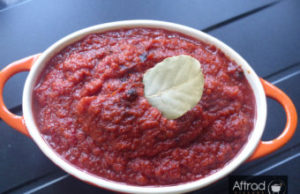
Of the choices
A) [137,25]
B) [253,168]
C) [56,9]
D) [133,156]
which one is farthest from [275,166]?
[56,9]

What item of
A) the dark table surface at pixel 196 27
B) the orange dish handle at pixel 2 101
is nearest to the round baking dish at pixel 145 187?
the orange dish handle at pixel 2 101

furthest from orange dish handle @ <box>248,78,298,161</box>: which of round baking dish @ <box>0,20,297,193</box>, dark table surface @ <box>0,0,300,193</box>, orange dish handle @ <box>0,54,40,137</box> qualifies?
orange dish handle @ <box>0,54,40,137</box>

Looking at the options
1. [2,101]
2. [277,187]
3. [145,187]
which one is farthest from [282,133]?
[2,101]

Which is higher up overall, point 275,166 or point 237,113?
point 237,113

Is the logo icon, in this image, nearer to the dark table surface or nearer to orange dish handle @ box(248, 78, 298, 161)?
the dark table surface

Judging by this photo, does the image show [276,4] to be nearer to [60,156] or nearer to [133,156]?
[133,156]

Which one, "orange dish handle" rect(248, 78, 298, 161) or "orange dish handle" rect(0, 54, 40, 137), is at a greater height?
"orange dish handle" rect(0, 54, 40, 137)

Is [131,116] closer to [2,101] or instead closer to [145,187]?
[145,187]
